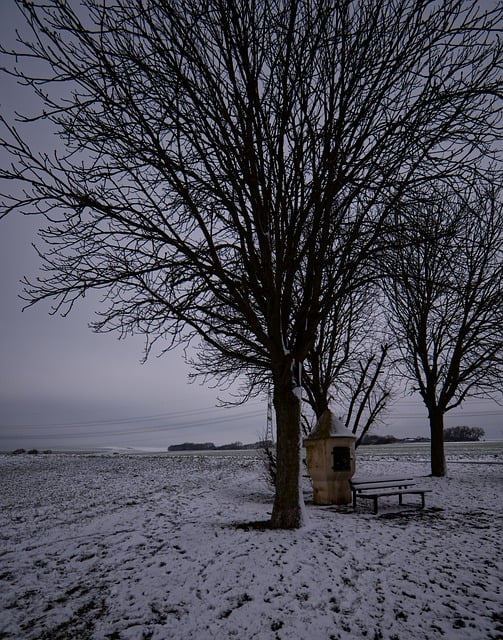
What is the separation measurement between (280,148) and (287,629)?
6272 mm

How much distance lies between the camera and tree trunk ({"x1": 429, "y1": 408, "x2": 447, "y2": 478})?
13.4 meters

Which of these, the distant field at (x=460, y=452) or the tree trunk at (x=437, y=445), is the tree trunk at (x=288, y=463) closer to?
the tree trunk at (x=437, y=445)

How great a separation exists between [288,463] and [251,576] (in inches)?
86.2

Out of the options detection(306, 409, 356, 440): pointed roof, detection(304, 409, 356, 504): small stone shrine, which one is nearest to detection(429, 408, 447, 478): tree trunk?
detection(304, 409, 356, 504): small stone shrine

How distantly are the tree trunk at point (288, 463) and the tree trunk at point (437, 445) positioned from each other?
9240 mm

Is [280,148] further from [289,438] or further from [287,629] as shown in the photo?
[287,629]

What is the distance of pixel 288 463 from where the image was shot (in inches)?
254

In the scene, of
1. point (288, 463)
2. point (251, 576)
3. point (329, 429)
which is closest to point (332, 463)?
point (329, 429)

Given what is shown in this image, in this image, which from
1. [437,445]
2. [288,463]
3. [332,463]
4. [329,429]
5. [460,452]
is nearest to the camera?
[288,463]

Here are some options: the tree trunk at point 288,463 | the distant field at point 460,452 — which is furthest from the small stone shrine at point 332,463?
the distant field at point 460,452

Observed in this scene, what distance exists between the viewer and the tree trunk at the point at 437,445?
526 inches

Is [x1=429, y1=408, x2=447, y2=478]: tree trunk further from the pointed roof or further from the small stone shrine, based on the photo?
the pointed roof

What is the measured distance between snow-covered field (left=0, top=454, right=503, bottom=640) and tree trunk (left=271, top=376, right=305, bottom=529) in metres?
0.36

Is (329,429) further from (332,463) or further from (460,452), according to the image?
(460,452)
